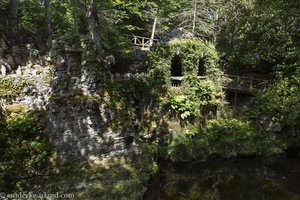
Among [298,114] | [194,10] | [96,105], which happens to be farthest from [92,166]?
[194,10]

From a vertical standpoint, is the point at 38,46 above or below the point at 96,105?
above

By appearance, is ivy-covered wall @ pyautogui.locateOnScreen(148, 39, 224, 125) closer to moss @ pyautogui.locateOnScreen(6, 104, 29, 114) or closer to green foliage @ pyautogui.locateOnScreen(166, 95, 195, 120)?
green foliage @ pyautogui.locateOnScreen(166, 95, 195, 120)

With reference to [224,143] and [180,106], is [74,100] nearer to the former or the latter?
[180,106]

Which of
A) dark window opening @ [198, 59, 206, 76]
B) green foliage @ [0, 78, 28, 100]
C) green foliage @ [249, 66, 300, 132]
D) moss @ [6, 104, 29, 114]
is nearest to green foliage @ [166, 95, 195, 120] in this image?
dark window opening @ [198, 59, 206, 76]

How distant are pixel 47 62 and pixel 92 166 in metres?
9.34

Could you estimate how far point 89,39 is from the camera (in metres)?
11.9

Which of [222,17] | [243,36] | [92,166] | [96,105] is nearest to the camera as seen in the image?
[92,166]

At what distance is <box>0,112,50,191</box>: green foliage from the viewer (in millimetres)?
9203

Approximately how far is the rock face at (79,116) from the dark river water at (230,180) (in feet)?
10.3

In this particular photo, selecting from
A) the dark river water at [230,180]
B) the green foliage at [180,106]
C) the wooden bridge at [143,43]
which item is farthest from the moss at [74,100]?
the wooden bridge at [143,43]

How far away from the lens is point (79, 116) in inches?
441

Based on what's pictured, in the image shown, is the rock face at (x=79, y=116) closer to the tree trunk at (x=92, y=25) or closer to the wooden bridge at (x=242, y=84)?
the tree trunk at (x=92, y=25)

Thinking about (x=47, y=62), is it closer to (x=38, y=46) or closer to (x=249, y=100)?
(x=38, y=46)

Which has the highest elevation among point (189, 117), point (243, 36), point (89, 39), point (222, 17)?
point (222, 17)
